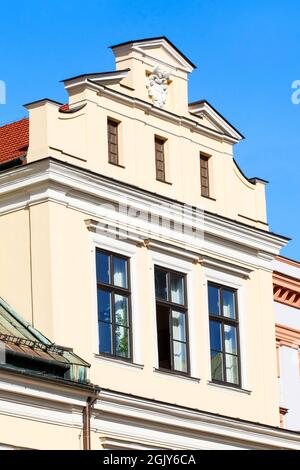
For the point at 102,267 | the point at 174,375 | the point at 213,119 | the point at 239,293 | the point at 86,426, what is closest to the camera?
the point at 86,426

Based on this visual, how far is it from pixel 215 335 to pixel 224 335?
40 cm

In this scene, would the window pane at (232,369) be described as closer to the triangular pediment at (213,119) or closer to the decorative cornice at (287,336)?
the decorative cornice at (287,336)

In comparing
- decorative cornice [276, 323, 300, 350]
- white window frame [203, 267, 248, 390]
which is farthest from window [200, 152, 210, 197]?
decorative cornice [276, 323, 300, 350]

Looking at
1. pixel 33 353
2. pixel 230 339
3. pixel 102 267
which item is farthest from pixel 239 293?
pixel 33 353

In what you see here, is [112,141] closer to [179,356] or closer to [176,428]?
[179,356]

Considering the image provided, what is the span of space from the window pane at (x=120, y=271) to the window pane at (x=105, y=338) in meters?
1.04

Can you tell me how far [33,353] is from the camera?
131 feet

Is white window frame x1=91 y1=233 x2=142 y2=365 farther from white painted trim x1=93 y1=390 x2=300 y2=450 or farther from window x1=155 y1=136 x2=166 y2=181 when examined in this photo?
window x1=155 y1=136 x2=166 y2=181

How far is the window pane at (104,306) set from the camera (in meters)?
42.6

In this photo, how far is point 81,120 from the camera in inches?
1700

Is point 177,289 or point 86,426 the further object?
point 177,289

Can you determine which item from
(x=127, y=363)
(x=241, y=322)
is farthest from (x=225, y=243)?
(x=127, y=363)

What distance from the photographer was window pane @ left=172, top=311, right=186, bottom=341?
146 feet
